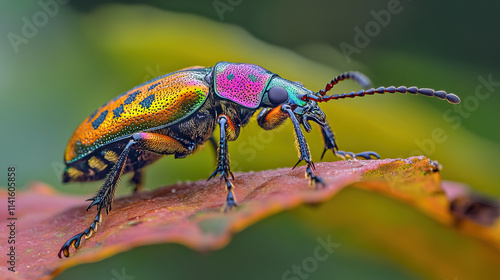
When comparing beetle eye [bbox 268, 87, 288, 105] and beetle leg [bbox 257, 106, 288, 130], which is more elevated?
beetle eye [bbox 268, 87, 288, 105]

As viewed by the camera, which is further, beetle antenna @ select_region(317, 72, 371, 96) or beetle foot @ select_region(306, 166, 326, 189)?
beetle antenna @ select_region(317, 72, 371, 96)

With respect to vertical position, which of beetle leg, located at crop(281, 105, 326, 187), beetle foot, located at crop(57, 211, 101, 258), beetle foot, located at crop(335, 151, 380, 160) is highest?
beetle leg, located at crop(281, 105, 326, 187)

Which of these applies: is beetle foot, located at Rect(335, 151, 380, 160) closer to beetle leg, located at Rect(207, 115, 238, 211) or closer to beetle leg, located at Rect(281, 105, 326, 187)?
beetle leg, located at Rect(281, 105, 326, 187)

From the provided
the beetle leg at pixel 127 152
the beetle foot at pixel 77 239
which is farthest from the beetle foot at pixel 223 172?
the beetle foot at pixel 77 239

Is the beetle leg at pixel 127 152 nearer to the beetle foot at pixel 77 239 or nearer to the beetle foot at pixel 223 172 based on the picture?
the beetle foot at pixel 77 239

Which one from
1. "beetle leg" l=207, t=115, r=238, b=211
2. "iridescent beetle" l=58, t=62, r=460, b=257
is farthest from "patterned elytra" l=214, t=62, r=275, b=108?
"beetle leg" l=207, t=115, r=238, b=211

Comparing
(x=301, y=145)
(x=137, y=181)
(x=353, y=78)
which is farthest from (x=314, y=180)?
(x=137, y=181)

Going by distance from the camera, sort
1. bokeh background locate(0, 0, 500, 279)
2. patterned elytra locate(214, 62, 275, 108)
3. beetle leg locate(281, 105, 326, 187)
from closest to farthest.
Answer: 1. bokeh background locate(0, 0, 500, 279)
2. beetle leg locate(281, 105, 326, 187)
3. patterned elytra locate(214, 62, 275, 108)

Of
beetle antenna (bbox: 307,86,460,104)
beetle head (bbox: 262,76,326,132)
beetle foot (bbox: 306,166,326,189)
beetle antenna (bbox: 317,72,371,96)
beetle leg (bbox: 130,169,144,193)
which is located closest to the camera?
beetle foot (bbox: 306,166,326,189)

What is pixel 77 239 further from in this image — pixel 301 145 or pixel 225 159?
pixel 301 145
